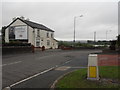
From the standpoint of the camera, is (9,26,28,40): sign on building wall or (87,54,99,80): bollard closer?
(87,54,99,80): bollard

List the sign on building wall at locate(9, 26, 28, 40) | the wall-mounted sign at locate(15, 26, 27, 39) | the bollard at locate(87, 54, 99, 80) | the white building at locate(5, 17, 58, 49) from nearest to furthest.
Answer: the bollard at locate(87, 54, 99, 80)
the white building at locate(5, 17, 58, 49)
the wall-mounted sign at locate(15, 26, 27, 39)
the sign on building wall at locate(9, 26, 28, 40)

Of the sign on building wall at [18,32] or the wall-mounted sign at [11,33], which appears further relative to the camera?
the wall-mounted sign at [11,33]

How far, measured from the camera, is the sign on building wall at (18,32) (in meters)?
45.2

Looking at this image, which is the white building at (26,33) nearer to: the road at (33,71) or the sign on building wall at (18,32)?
the sign on building wall at (18,32)

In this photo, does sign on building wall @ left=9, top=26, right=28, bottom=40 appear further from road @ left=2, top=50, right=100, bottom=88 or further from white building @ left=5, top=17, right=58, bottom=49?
road @ left=2, top=50, right=100, bottom=88

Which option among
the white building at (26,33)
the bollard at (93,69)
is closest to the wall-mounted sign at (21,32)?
the white building at (26,33)

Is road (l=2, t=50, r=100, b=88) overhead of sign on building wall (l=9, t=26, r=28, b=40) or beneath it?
beneath

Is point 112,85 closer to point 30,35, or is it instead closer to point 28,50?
point 28,50

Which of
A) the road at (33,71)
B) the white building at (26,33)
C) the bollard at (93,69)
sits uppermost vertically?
the white building at (26,33)

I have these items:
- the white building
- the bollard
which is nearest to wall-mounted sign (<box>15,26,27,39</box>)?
the white building

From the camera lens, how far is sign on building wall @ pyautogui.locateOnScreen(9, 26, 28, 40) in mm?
45213

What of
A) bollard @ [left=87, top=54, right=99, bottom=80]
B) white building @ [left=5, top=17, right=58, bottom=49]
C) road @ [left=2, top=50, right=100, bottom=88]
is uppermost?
white building @ [left=5, top=17, right=58, bottom=49]

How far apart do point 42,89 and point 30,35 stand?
129ft

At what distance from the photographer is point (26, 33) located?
4466 centimetres
